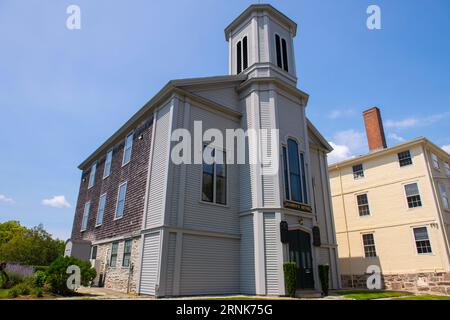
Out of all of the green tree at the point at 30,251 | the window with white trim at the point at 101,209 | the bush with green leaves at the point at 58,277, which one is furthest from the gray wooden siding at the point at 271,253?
the green tree at the point at 30,251

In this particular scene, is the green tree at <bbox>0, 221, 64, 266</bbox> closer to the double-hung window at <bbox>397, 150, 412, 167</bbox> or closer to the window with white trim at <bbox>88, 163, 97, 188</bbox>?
the window with white trim at <bbox>88, 163, 97, 188</bbox>

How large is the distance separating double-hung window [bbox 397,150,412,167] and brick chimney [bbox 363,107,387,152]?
165 cm

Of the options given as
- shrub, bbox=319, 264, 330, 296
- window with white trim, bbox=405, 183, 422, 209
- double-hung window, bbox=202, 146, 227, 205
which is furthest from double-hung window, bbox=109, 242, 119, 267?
window with white trim, bbox=405, 183, 422, 209

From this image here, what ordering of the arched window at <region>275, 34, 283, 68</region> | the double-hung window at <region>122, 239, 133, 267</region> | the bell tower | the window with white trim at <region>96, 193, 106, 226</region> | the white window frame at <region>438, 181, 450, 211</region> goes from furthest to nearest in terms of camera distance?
the white window frame at <region>438, 181, 450, 211</region> → the window with white trim at <region>96, 193, 106, 226</region> → the arched window at <region>275, 34, 283, 68</region> → the bell tower → the double-hung window at <region>122, 239, 133, 267</region>

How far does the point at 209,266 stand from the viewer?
1257 cm

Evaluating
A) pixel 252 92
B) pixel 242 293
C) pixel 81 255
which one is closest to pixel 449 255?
pixel 242 293

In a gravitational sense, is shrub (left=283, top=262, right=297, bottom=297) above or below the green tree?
below

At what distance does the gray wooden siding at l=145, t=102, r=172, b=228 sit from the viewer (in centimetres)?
1266

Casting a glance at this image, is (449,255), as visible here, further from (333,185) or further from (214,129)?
(214,129)

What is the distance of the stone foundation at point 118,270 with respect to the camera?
43.8 ft

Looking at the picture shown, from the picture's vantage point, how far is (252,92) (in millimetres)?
15938

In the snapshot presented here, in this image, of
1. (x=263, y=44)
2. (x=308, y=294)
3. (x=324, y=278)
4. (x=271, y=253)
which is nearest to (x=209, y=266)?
(x=271, y=253)

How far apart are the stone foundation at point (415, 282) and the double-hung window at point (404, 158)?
7.51 meters

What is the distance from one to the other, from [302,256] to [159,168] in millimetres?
7675
